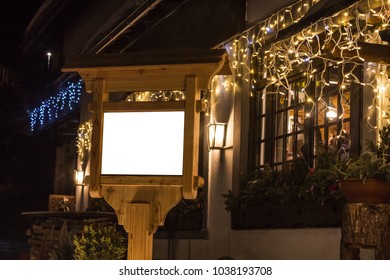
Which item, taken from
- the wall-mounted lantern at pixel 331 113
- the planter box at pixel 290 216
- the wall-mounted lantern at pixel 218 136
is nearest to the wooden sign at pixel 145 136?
the planter box at pixel 290 216

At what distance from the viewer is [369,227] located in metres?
6.19

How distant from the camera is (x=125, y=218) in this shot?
5375mm

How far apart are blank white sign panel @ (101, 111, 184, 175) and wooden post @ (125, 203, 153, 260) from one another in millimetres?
268

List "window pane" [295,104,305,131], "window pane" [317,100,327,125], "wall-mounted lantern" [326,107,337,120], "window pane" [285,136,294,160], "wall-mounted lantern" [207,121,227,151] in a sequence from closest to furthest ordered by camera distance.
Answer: "wall-mounted lantern" [326,107,337,120]
"window pane" [317,100,327,125]
"window pane" [295,104,305,131]
"window pane" [285,136,294,160]
"wall-mounted lantern" [207,121,227,151]

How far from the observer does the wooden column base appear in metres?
6.16

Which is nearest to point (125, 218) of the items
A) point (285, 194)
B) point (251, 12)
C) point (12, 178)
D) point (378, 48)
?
point (378, 48)

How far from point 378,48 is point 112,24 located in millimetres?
7250

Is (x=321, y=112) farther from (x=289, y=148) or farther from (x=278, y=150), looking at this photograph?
(x=278, y=150)

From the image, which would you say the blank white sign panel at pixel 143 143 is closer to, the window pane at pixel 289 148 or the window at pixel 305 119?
the window at pixel 305 119

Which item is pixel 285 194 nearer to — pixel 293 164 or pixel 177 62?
pixel 293 164

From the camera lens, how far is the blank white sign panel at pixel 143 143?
524 cm

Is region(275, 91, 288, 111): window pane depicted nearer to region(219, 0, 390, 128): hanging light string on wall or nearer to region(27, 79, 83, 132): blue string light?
region(219, 0, 390, 128): hanging light string on wall

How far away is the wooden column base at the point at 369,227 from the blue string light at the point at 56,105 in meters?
12.3

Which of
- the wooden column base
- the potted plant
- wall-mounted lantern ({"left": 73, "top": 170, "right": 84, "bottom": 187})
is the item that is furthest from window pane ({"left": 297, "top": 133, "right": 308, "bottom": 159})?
wall-mounted lantern ({"left": 73, "top": 170, "right": 84, "bottom": 187})
